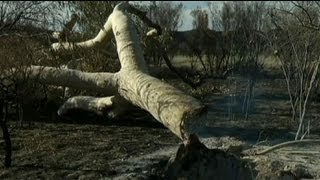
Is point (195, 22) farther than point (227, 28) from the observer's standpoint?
Yes

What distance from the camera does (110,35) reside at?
13.2 meters

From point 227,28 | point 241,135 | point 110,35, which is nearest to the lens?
point 241,135

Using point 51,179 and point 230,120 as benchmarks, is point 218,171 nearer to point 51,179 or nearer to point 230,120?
point 51,179

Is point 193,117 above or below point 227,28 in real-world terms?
below

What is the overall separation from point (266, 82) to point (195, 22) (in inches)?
305

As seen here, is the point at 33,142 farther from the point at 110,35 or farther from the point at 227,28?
the point at 227,28

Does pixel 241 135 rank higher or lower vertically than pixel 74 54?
lower

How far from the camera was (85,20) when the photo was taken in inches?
634

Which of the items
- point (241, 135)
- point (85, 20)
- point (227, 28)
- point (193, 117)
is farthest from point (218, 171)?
point (227, 28)

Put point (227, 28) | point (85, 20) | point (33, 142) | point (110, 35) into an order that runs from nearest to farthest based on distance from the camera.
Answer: point (33, 142) < point (110, 35) < point (85, 20) < point (227, 28)

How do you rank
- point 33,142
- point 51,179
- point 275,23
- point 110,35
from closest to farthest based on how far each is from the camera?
point 51,179
point 33,142
point 275,23
point 110,35

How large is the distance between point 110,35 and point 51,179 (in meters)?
6.50

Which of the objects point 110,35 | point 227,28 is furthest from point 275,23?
point 227,28

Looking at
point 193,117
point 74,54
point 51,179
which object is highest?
point 74,54
